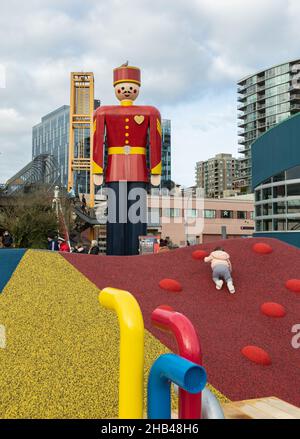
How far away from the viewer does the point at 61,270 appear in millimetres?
8484

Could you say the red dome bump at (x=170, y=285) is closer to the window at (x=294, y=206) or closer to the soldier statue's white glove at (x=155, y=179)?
the soldier statue's white glove at (x=155, y=179)

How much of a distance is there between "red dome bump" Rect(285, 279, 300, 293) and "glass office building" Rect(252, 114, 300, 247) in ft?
41.1

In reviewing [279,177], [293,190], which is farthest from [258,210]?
[293,190]

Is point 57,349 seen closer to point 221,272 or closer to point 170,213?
point 221,272

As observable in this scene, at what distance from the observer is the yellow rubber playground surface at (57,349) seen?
455 cm

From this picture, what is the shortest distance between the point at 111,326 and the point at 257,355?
219 cm

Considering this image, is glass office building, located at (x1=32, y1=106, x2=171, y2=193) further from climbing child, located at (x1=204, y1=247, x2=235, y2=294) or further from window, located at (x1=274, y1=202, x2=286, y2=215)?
climbing child, located at (x1=204, y1=247, x2=235, y2=294)

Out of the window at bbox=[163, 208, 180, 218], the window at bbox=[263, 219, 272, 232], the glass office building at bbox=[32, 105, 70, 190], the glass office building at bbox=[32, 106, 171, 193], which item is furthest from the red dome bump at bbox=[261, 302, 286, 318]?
the glass office building at bbox=[32, 105, 70, 190]

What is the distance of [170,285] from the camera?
334 inches

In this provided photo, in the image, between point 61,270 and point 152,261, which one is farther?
point 152,261

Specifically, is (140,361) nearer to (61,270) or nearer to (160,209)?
(61,270)

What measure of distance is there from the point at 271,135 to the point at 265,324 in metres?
17.6

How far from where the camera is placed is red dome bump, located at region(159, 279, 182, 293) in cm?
844
